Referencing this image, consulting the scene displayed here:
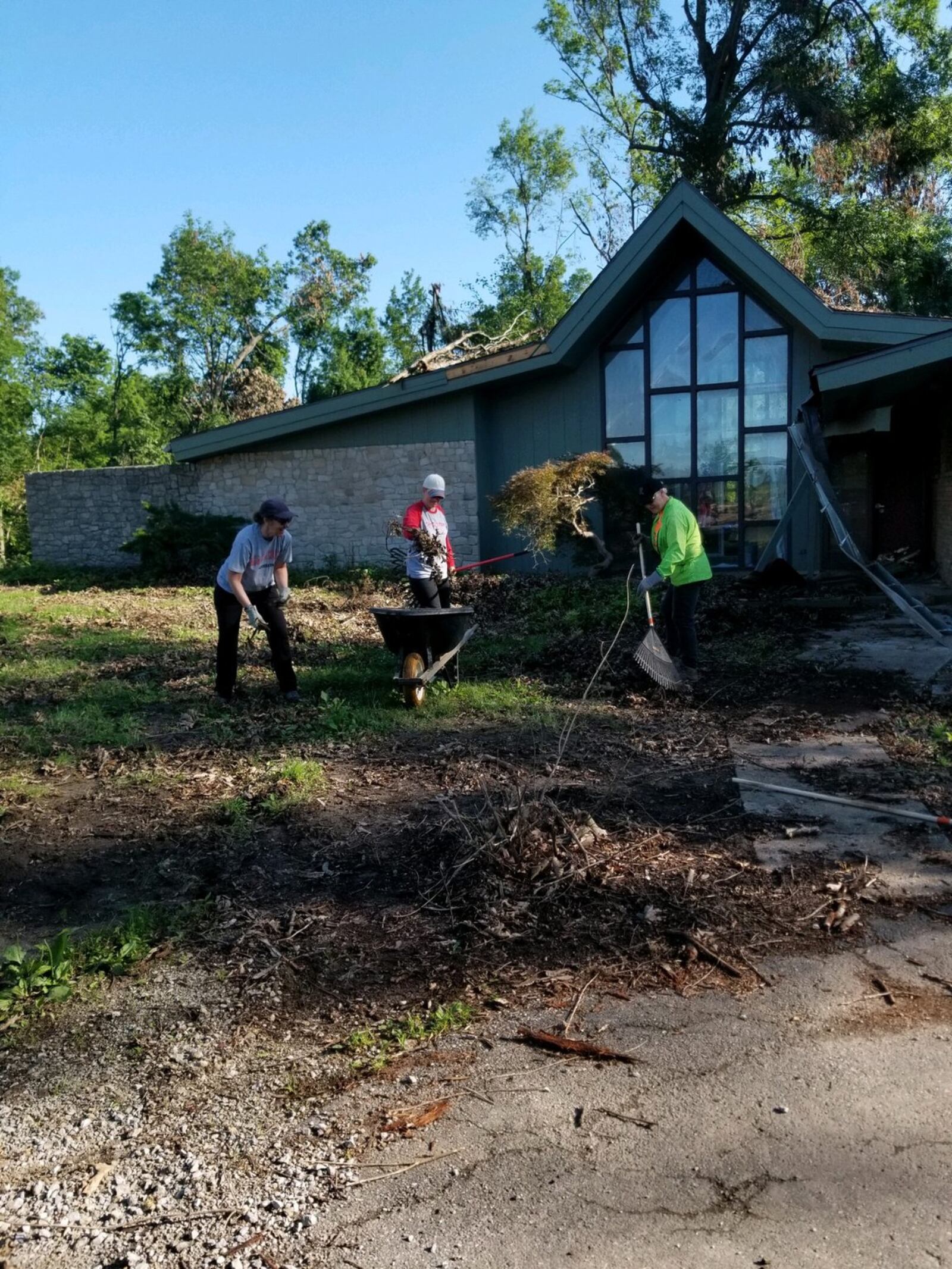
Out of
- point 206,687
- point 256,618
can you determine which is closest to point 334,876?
point 256,618

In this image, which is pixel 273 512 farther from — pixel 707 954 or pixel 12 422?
pixel 12 422

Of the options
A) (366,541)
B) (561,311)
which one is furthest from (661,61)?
(366,541)

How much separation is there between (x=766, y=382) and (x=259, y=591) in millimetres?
10645

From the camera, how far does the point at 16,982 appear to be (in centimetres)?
367

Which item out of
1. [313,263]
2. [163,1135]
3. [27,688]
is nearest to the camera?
[163,1135]

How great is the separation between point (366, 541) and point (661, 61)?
828 inches

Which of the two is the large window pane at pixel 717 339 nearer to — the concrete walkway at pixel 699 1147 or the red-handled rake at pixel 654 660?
the red-handled rake at pixel 654 660

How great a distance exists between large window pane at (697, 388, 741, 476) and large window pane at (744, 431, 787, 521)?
266 millimetres

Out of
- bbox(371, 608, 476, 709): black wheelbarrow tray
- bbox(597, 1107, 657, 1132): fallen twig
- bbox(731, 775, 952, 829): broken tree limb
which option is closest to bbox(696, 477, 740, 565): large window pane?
bbox(371, 608, 476, 709): black wheelbarrow tray

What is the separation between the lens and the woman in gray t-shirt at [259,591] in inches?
A: 297

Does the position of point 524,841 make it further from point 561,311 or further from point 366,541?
point 561,311

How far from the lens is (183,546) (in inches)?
674

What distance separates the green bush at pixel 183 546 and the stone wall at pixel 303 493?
999 millimetres

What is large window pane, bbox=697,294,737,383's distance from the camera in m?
15.5
